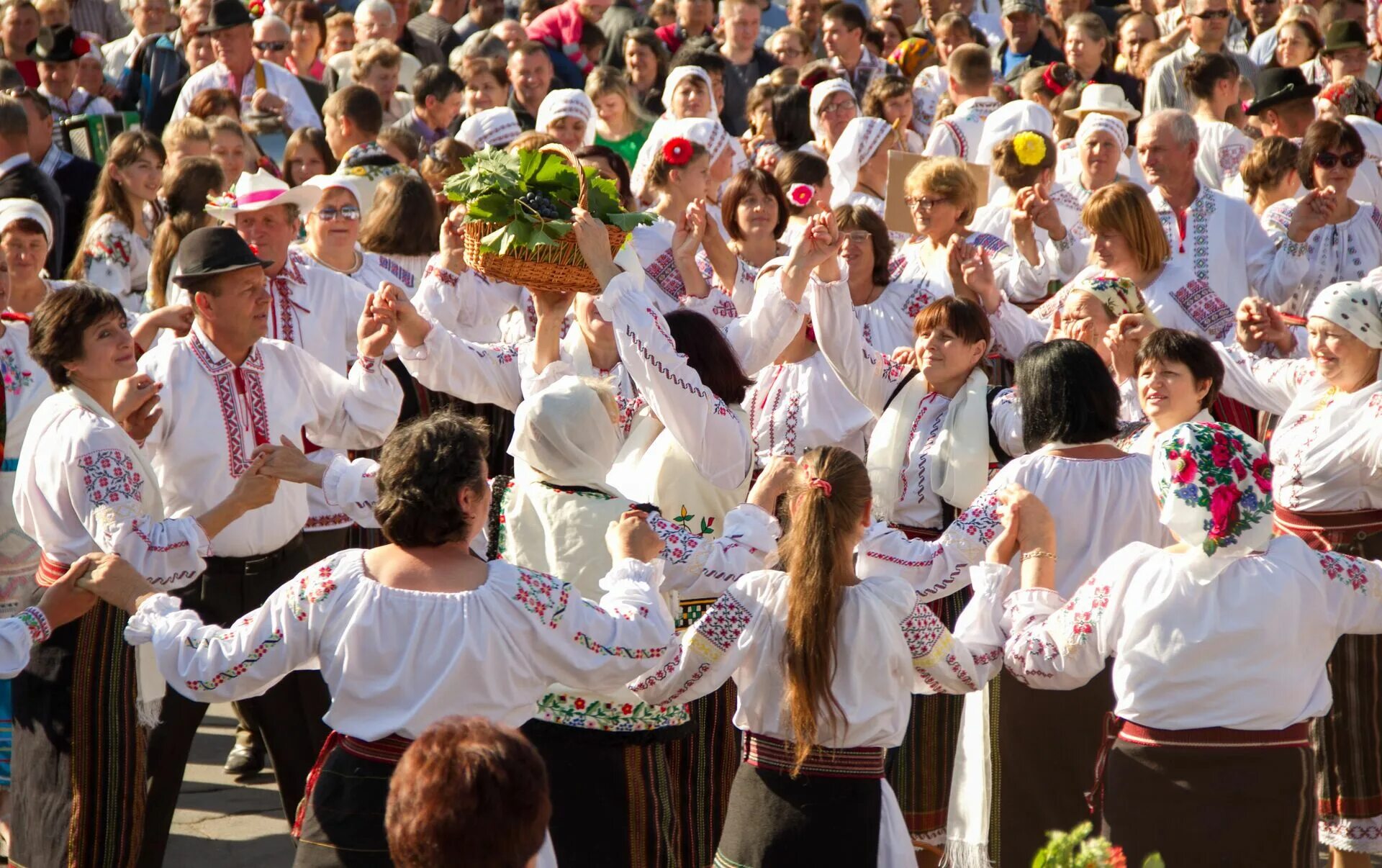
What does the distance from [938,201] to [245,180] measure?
2.63 m

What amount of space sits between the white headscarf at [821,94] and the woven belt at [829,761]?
6015 mm

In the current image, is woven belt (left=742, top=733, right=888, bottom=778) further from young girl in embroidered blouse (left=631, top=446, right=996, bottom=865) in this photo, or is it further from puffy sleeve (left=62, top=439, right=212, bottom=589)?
puffy sleeve (left=62, top=439, right=212, bottom=589)

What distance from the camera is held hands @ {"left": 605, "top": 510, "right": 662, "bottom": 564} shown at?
143 inches

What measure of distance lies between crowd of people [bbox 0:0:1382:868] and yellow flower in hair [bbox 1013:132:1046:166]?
14 mm

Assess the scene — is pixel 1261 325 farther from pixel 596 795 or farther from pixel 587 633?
pixel 587 633

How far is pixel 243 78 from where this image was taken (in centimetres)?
1034

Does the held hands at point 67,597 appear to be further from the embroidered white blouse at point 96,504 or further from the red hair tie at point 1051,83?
the red hair tie at point 1051,83

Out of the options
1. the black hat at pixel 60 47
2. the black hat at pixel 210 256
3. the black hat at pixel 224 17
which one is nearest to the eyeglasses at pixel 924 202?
the black hat at pixel 210 256

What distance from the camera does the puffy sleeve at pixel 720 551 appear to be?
3904 mm

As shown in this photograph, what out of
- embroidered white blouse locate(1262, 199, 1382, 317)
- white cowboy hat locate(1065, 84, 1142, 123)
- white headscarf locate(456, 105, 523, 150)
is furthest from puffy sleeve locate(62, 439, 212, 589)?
white cowboy hat locate(1065, 84, 1142, 123)

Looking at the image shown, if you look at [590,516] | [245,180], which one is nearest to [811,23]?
[245,180]

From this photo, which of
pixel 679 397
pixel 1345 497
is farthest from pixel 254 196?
pixel 1345 497

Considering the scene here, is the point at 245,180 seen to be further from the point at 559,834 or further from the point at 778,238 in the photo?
the point at 559,834

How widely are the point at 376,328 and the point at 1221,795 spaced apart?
279 centimetres
